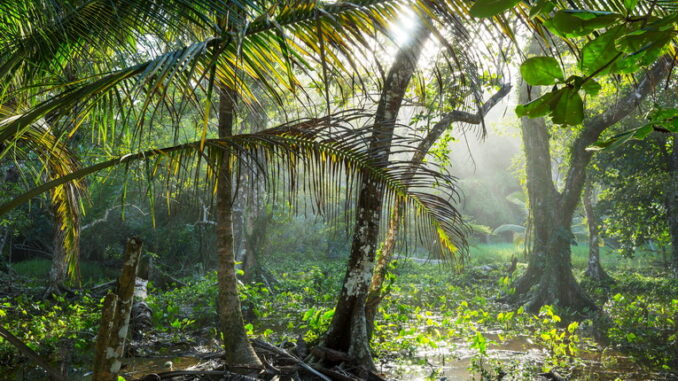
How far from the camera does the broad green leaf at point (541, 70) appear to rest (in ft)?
1.94

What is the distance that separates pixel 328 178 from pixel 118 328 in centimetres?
167

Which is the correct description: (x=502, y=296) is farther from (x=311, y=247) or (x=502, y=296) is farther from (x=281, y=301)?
(x=311, y=247)

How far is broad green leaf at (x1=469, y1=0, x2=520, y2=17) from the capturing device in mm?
582

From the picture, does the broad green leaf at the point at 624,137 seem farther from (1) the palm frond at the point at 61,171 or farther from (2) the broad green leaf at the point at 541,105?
(1) the palm frond at the point at 61,171

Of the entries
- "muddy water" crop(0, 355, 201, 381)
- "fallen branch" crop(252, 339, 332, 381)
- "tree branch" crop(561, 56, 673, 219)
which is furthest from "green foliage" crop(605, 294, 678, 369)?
"muddy water" crop(0, 355, 201, 381)

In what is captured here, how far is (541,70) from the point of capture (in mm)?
596

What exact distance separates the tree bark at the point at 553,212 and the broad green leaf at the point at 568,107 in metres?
8.97

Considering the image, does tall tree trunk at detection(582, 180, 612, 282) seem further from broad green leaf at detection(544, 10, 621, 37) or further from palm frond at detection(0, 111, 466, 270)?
broad green leaf at detection(544, 10, 621, 37)

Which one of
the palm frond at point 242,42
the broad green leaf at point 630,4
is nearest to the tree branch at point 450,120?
the palm frond at point 242,42

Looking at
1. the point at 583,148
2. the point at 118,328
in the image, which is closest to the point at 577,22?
the point at 118,328

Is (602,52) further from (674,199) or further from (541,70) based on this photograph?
(674,199)

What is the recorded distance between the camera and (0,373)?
5.48 m

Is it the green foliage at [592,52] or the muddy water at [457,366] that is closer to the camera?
the green foliage at [592,52]

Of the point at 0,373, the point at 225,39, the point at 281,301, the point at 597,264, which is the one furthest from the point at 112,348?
the point at 597,264
